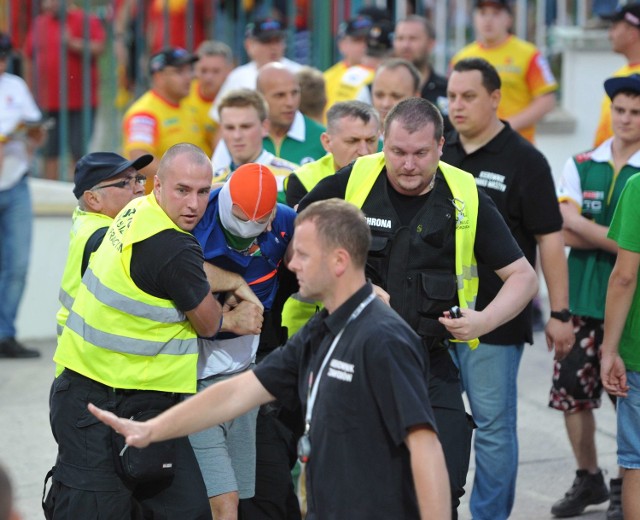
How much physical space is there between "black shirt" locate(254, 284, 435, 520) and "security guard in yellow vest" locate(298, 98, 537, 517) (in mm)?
925

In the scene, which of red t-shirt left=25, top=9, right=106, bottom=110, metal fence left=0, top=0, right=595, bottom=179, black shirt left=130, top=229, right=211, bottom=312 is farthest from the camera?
metal fence left=0, top=0, right=595, bottom=179

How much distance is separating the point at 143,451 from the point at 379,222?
1256 millimetres

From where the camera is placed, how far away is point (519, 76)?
Result: 870 cm

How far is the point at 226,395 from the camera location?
3754 mm

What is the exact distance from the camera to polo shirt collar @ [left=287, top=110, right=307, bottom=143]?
6.91 metres

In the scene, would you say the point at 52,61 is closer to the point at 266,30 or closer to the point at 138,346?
the point at 266,30

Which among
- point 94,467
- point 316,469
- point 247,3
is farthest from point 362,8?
point 316,469

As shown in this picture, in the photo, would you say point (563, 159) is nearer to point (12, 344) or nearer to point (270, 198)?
point (12, 344)

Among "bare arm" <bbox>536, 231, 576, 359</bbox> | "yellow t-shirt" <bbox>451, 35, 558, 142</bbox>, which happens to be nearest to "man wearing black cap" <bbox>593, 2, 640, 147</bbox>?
"yellow t-shirt" <bbox>451, 35, 558, 142</bbox>

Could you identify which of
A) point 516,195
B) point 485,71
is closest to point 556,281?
point 516,195

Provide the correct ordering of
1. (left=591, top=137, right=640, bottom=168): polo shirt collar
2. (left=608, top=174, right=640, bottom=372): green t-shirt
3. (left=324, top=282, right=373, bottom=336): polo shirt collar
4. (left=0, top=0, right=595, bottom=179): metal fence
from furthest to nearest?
(left=0, top=0, right=595, bottom=179): metal fence
(left=591, top=137, right=640, bottom=168): polo shirt collar
(left=608, top=174, right=640, bottom=372): green t-shirt
(left=324, top=282, right=373, bottom=336): polo shirt collar

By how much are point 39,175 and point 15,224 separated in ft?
3.72

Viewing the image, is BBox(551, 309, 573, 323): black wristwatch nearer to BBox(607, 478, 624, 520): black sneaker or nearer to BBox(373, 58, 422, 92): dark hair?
BBox(607, 478, 624, 520): black sneaker

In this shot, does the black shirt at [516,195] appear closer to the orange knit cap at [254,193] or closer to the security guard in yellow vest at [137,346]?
the orange knit cap at [254,193]
